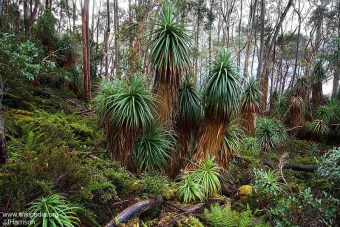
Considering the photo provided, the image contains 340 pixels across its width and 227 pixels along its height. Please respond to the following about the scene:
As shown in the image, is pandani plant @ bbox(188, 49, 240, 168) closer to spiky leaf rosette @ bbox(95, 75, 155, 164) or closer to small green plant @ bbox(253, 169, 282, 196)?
small green plant @ bbox(253, 169, 282, 196)

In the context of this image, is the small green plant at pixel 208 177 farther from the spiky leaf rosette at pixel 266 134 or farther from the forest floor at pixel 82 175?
the spiky leaf rosette at pixel 266 134

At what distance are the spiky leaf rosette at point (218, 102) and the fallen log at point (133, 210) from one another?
1.80 m

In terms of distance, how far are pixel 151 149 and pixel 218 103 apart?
1633 mm

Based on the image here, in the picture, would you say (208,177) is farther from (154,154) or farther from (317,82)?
(317,82)

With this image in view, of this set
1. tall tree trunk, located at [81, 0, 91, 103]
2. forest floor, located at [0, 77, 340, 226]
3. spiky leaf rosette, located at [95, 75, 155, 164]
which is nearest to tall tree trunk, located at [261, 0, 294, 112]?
forest floor, located at [0, 77, 340, 226]

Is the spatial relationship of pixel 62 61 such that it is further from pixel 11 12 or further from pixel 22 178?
pixel 22 178

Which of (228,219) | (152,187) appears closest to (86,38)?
(152,187)

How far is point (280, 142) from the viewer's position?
35.4ft

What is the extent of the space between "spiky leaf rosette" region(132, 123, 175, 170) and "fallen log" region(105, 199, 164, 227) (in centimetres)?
108

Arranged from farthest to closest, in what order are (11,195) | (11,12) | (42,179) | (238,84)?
(11,12) → (238,84) → (42,179) → (11,195)

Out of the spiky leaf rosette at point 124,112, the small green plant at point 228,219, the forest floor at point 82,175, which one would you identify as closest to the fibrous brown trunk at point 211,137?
the forest floor at point 82,175

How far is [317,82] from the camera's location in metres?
13.1

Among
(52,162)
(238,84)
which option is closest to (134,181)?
(52,162)

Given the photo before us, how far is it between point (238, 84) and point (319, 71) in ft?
30.2
